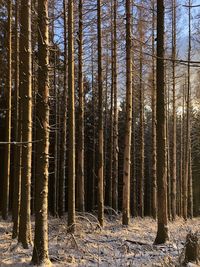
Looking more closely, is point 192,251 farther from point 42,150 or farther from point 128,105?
point 128,105

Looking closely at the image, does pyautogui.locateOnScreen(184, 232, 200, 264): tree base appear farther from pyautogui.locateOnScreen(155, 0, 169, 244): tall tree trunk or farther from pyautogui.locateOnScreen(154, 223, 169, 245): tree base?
pyautogui.locateOnScreen(155, 0, 169, 244): tall tree trunk

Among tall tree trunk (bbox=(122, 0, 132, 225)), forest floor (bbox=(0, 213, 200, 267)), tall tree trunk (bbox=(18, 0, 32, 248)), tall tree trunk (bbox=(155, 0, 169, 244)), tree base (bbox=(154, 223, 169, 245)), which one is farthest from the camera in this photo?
tall tree trunk (bbox=(122, 0, 132, 225))

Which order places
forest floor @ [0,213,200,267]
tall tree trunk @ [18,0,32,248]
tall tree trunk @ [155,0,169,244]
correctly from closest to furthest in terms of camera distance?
forest floor @ [0,213,200,267]
tall tree trunk @ [18,0,32,248]
tall tree trunk @ [155,0,169,244]

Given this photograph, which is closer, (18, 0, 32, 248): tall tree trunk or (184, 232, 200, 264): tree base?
(184, 232, 200, 264): tree base

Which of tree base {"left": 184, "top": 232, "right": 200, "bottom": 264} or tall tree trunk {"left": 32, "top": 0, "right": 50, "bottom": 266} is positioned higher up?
tall tree trunk {"left": 32, "top": 0, "right": 50, "bottom": 266}

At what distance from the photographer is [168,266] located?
280 inches

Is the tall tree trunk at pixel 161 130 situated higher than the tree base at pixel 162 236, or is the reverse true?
the tall tree trunk at pixel 161 130

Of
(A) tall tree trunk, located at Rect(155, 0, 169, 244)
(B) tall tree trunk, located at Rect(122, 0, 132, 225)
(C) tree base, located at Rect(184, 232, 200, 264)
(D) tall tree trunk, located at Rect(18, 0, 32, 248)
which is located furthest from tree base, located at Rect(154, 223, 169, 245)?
(D) tall tree trunk, located at Rect(18, 0, 32, 248)

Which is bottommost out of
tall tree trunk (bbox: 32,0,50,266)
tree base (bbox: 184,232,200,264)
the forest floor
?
the forest floor

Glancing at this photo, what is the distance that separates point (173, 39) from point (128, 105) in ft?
27.6

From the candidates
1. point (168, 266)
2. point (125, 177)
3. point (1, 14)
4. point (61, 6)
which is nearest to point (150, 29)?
point (61, 6)

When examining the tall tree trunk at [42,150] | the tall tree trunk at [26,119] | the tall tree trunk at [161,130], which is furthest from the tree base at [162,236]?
the tall tree trunk at [42,150]

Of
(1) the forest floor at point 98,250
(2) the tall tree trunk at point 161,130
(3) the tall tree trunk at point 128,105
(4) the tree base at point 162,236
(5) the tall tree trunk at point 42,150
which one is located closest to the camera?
(5) the tall tree trunk at point 42,150

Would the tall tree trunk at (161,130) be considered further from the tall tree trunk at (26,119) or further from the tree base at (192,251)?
the tall tree trunk at (26,119)
